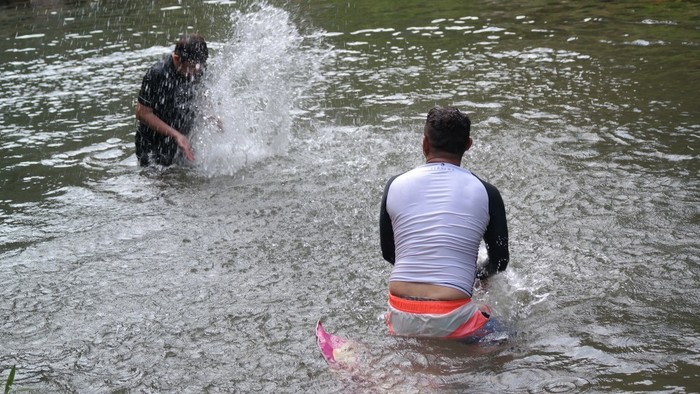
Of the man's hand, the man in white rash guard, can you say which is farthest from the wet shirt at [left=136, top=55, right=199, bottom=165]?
the man in white rash guard

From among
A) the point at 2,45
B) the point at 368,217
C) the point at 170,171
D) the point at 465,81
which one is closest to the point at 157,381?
the point at 368,217

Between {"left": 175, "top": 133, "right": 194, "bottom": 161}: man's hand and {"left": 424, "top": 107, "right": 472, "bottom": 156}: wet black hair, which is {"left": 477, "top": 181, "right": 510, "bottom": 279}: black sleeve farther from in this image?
{"left": 175, "top": 133, "right": 194, "bottom": 161}: man's hand

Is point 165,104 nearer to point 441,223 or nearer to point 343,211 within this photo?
point 343,211

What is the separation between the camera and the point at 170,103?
9.65 meters

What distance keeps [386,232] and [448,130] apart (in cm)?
76

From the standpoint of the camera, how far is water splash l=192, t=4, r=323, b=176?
10.1 m

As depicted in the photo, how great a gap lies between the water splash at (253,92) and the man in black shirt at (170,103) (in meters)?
0.36

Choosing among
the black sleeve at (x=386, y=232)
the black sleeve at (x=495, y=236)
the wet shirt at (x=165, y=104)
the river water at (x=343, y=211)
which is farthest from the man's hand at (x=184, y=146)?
the black sleeve at (x=495, y=236)

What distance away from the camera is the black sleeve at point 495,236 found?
4961 millimetres

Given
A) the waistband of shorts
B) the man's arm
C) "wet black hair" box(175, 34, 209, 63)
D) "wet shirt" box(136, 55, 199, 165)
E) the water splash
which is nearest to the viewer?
the waistband of shorts

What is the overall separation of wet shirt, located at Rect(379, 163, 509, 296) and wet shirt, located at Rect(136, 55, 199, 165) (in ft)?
16.9

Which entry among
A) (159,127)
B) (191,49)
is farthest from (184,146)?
(191,49)

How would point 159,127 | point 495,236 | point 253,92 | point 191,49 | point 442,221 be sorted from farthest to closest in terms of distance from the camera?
point 253,92 → point 159,127 → point 191,49 → point 495,236 → point 442,221

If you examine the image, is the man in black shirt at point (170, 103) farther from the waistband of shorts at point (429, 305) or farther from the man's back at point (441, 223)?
the waistband of shorts at point (429, 305)
